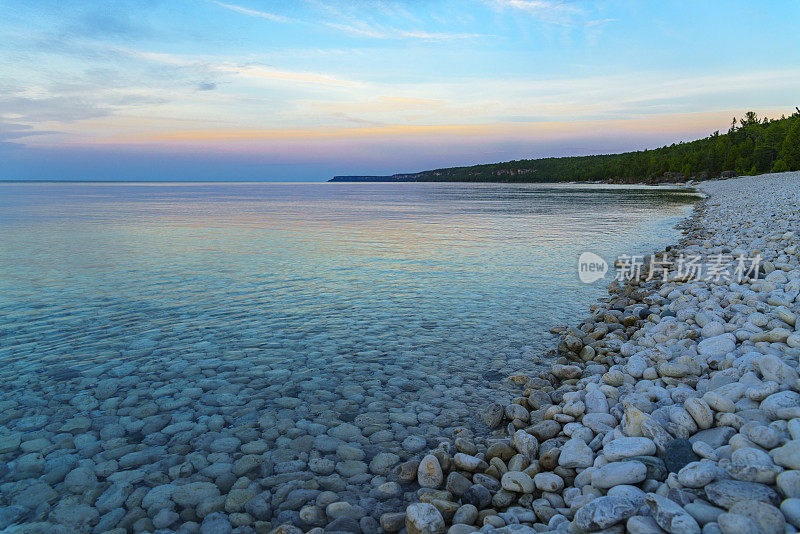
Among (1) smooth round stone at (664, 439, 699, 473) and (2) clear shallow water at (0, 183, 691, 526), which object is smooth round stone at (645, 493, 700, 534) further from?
(2) clear shallow water at (0, 183, 691, 526)

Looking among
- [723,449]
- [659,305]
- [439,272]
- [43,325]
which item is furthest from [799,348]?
[43,325]

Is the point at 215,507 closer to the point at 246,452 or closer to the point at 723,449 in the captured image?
Answer: the point at 246,452

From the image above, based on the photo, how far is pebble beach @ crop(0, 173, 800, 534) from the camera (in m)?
3.99

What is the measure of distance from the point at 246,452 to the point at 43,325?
24.8 ft

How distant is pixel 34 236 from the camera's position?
86.7ft

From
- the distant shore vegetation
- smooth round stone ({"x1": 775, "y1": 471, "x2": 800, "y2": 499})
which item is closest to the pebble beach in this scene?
smooth round stone ({"x1": 775, "y1": 471, "x2": 800, "y2": 499})

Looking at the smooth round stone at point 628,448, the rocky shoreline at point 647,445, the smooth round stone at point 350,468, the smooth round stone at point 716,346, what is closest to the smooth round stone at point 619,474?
the rocky shoreline at point 647,445

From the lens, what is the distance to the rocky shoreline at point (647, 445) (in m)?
3.57

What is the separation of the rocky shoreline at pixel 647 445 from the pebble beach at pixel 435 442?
0.06 ft

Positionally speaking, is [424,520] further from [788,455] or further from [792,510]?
[788,455]

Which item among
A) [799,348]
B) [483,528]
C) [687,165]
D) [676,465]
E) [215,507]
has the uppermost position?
[687,165]

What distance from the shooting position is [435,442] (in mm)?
6020

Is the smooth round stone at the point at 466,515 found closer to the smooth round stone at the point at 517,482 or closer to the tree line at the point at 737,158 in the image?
the smooth round stone at the point at 517,482

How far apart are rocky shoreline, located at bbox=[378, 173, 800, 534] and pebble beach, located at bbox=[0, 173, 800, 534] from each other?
0.02m
